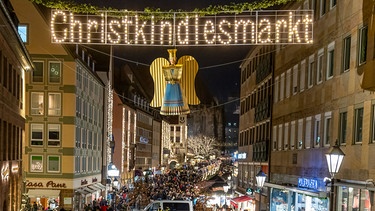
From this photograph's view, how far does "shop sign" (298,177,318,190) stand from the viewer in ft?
74.5

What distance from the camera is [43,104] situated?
Result: 43.3 metres

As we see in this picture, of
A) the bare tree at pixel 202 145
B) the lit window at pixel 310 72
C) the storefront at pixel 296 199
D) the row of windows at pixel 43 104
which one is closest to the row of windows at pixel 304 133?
the lit window at pixel 310 72

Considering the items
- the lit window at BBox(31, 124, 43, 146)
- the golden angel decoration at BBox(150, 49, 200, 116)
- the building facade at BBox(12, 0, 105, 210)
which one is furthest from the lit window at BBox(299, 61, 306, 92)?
the lit window at BBox(31, 124, 43, 146)

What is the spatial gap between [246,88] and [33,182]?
19.4m

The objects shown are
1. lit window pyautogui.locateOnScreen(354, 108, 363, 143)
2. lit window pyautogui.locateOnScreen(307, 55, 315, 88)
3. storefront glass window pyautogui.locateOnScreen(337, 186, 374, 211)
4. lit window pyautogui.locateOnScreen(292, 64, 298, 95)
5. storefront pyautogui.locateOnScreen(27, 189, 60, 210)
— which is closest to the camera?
storefront glass window pyautogui.locateOnScreen(337, 186, 374, 211)

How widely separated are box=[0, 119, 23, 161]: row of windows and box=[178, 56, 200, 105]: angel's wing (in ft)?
28.6

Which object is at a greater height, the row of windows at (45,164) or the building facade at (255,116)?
the building facade at (255,116)

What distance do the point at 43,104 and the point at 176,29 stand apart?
1099 inches

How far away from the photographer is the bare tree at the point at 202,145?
168625mm

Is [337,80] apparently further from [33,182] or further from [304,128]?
[33,182]

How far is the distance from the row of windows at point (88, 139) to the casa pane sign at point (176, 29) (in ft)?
93.2

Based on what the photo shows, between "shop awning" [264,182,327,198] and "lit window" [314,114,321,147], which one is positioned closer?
"shop awning" [264,182,327,198]

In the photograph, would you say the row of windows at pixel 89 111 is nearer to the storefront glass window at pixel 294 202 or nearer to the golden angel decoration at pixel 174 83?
the storefront glass window at pixel 294 202

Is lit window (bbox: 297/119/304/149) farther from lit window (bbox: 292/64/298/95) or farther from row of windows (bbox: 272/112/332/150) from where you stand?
lit window (bbox: 292/64/298/95)
